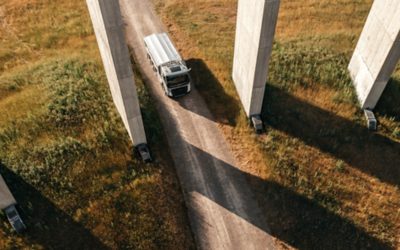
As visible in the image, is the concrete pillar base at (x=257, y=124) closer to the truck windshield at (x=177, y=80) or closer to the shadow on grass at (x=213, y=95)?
the shadow on grass at (x=213, y=95)

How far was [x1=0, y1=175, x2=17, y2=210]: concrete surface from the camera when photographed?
17.7 metres

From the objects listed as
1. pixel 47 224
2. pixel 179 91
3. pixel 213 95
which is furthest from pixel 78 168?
pixel 213 95

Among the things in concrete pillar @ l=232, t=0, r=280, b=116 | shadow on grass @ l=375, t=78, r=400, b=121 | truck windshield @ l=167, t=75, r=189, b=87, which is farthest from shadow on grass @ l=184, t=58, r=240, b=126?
shadow on grass @ l=375, t=78, r=400, b=121

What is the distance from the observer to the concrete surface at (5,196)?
17.7 meters

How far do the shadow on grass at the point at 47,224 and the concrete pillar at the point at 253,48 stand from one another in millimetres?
13591

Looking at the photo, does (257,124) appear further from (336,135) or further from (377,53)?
(377,53)

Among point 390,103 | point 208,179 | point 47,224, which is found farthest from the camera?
point 390,103

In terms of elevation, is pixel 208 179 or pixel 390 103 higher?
pixel 390 103

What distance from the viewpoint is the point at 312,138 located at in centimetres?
2350

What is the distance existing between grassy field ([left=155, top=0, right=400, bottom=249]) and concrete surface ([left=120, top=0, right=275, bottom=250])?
902 mm

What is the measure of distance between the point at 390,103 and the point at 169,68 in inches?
661

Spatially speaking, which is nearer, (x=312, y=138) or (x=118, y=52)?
(x=118, y=52)

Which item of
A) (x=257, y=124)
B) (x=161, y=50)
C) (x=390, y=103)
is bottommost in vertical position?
(x=257, y=124)

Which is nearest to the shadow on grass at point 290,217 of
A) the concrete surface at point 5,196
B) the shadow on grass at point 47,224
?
the shadow on grass at point 47,224
